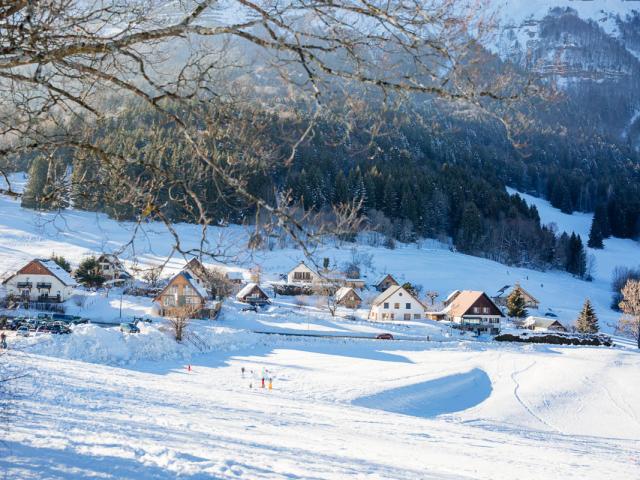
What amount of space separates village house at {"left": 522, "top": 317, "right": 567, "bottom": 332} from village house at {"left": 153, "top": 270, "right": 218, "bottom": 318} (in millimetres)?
26446

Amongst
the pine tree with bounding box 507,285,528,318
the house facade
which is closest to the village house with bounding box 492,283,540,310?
the pine tree with bounding box 507,285,528,318

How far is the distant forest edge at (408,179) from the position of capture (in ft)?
13.3

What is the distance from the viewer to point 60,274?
39031 mm

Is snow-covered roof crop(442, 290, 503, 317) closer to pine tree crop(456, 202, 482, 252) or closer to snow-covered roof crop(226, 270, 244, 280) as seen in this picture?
snow-covered roof crop(226, 270, 244, 280)

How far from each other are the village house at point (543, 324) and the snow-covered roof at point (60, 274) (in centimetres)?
3615

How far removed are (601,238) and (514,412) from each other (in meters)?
88.1

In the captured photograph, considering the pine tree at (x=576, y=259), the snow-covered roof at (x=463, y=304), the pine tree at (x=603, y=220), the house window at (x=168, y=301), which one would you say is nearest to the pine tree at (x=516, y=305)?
the snow-covered roof at (x=463, y=304)

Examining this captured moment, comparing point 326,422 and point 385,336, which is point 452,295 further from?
point 326,422

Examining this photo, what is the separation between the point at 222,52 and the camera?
3.92 metres

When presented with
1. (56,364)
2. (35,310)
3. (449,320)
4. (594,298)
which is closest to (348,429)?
(56,364)

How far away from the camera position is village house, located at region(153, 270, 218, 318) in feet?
109

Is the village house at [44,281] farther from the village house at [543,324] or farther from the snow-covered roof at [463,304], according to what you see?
the village house at [543,324]

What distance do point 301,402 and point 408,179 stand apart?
72.7m

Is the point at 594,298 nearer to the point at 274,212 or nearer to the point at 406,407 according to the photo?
the point at 406,407
